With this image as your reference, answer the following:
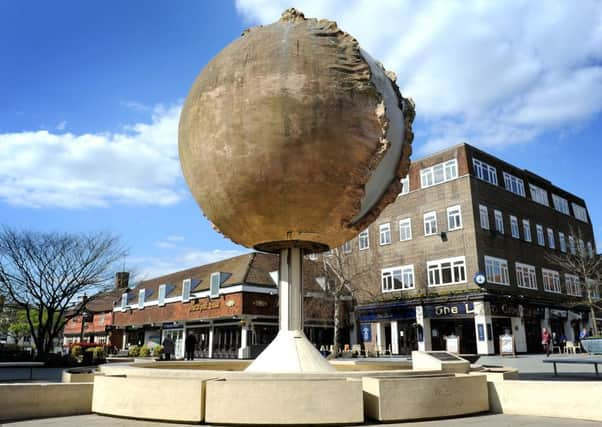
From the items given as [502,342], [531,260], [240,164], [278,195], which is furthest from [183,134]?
[531,260]

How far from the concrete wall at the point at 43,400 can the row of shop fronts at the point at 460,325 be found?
23943 mm

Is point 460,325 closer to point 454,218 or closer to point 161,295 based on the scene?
point 454,218

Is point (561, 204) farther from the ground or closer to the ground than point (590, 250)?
farther from the ground

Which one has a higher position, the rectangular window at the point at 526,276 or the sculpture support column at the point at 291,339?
the rectangular window at the point at 526,276

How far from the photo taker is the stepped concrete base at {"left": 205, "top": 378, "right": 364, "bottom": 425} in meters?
7.32

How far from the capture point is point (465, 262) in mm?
31250

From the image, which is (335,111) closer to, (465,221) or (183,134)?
(183,134)

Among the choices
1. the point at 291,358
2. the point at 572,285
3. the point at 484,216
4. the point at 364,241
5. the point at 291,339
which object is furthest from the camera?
the point at 572,285

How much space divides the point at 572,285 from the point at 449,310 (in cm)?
1492

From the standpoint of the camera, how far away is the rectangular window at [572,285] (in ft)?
128

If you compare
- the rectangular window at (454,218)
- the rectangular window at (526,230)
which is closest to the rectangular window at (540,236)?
the rectangular window at (526,230)

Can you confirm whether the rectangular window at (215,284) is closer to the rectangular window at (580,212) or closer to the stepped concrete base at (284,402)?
the rectangular window at (580,212)

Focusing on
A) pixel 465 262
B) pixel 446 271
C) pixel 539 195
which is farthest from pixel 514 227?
pixel 446 271

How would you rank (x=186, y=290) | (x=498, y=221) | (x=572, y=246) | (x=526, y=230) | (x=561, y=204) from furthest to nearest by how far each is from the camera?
(x=561, y=204) → (x=186, y=290) → (x=572, y=246) → (x=526, y=230) → (x=498, y=221)
